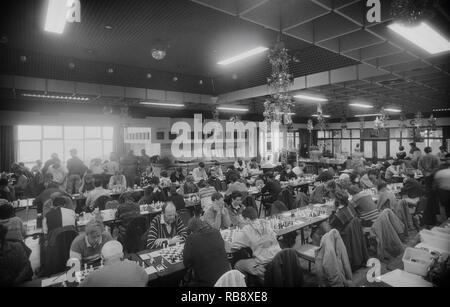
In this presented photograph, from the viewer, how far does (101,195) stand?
6074mm

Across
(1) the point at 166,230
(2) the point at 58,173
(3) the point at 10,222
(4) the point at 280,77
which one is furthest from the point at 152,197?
(2) the point at 58,173

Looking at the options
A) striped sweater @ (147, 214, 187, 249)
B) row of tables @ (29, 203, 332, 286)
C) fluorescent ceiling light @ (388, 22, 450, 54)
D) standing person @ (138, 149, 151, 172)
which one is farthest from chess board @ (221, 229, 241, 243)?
standing person @ (138, 149, 151, 172)

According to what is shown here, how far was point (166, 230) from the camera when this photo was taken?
407 centimetres

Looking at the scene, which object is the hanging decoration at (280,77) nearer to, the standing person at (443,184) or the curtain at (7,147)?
the standing person at (443,184)

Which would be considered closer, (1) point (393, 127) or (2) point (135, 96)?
(2) point (135, 96)

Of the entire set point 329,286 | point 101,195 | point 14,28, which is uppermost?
point 14,28

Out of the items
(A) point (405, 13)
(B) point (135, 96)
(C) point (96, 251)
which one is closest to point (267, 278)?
(C) point (96, 251)

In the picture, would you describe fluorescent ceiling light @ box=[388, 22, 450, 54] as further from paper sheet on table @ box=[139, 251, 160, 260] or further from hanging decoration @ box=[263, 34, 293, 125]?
paper sheet on table @ box=[139, 251, 160, 260]

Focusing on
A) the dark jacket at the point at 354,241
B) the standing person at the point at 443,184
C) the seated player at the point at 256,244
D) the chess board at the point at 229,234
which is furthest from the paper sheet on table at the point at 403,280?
the standing person at the point at 443,184

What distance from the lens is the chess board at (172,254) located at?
10.7 feet

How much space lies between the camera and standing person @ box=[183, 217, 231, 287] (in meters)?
2.95

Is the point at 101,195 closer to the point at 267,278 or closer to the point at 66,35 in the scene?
the point at 66,35

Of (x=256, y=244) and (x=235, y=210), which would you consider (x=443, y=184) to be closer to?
(x=235, y=210)

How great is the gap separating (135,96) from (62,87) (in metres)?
2.21
